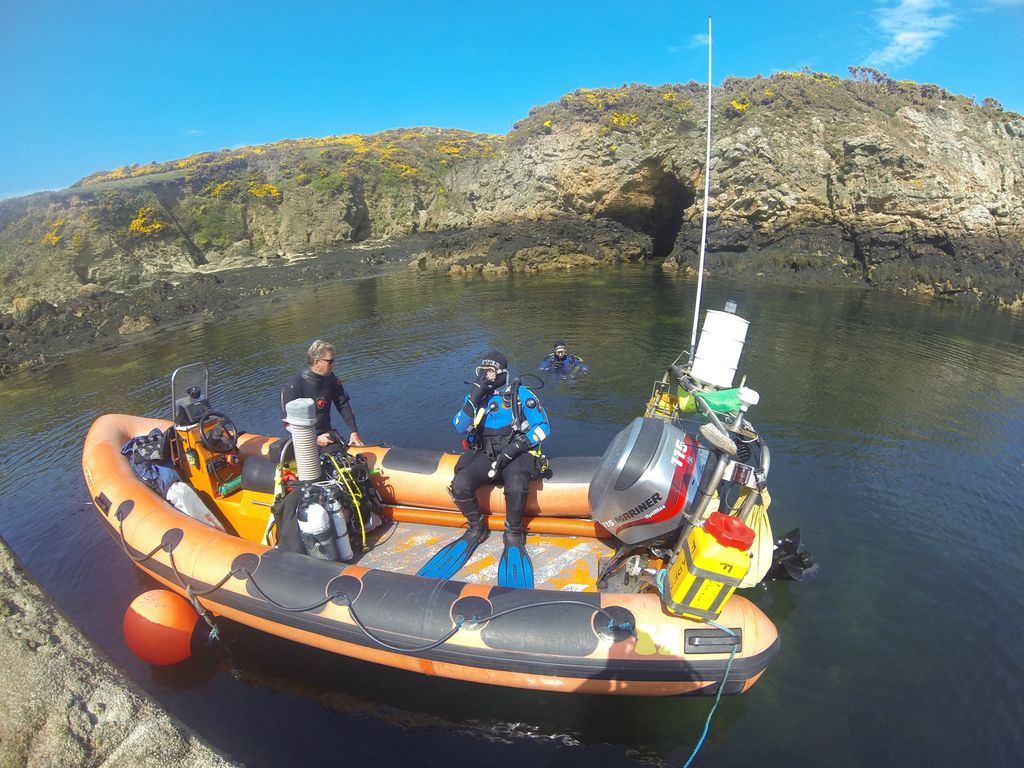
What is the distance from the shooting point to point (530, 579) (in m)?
4.76

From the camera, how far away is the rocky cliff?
21109 mm

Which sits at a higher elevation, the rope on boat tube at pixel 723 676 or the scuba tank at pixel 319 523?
the scuba tank at pixel 319 523

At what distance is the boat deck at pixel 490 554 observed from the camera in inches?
190

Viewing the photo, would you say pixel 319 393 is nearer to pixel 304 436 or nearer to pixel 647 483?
pixel 304 436

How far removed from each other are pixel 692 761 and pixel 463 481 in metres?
2.87

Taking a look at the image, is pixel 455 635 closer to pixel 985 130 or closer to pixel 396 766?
pixel 396 766

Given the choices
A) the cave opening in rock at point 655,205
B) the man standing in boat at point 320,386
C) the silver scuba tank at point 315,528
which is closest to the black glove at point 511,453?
the silver scuba tank at point 315,528

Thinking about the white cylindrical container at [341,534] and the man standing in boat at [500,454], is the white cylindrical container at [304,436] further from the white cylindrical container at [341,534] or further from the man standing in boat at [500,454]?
the man standing in boat at [500,454]

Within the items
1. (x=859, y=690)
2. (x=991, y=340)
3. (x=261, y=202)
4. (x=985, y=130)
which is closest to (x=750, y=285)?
(x=991, y=340)

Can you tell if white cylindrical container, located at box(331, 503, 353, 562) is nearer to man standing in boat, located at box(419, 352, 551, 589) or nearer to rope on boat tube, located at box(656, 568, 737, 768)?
man standing in boat, located at box(419, 352, 551, 589)

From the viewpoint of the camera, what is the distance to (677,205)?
3123 cm

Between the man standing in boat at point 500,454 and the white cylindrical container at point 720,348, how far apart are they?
1543 millimetres

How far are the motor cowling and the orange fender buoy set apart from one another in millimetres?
3719

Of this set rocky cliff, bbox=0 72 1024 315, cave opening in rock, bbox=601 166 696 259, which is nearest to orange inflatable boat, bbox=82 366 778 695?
rocky cliff, bbox=0 72 1024 315
